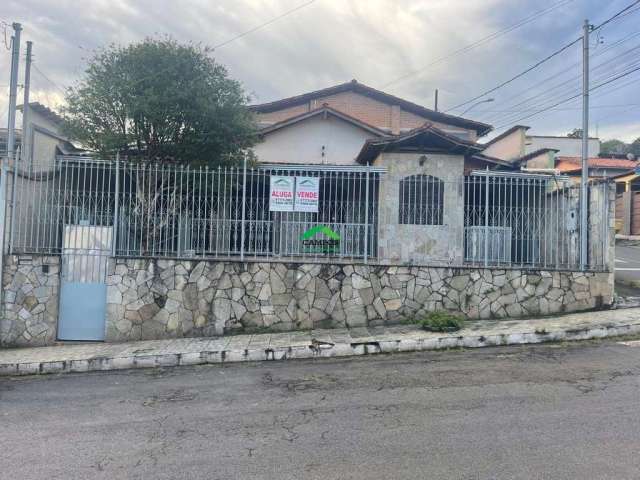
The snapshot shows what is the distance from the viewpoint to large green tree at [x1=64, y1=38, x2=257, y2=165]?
30.5 feet

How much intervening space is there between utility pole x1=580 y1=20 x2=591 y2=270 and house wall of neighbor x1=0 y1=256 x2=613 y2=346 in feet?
1.98

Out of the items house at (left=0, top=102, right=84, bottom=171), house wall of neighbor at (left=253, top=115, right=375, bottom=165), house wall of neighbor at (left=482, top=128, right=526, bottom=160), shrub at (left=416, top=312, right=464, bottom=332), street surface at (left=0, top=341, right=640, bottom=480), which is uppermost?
house wall of neighbor at (left=482, top=128, right=526, bottom=160)

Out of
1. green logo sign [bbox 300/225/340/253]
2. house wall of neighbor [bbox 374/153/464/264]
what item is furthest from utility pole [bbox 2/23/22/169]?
house wall of neighbor [bbox 374/153/464/264]

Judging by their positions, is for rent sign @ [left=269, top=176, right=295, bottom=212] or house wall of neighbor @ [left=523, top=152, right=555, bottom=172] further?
house wall of neighbor @ [left=523, top=152, right=555, bottom=172]

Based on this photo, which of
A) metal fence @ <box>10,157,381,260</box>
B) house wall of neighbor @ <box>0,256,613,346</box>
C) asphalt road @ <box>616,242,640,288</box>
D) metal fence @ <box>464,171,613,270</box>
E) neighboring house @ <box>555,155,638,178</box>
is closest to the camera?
house wall of neighbor @ <box>0,256,613,346</box>

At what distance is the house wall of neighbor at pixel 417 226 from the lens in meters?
11.8

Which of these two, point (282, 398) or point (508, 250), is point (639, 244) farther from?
point (282, 398)

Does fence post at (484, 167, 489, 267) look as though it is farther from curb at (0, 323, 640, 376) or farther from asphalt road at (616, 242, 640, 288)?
asphalt road at (616, 242, 640, 288)

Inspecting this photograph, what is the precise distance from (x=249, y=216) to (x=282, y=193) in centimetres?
83

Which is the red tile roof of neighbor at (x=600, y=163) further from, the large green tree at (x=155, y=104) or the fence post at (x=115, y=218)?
the fence post at (x=115, y=218)

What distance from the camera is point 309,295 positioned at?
9.01m

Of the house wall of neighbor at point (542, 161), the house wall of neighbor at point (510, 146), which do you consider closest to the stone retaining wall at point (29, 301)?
the house wall of neighbor at point (510, 146)

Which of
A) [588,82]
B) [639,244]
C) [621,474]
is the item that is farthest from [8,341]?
[639,244]

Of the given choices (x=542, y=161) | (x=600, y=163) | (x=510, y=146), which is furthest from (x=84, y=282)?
(x=600, y=163)
